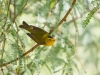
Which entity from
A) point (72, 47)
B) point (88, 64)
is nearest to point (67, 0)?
point (72, 47)

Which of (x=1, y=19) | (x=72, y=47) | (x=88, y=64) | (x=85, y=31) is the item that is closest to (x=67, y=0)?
(x=72, y=47)

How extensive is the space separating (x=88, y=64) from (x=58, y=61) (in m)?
2.01

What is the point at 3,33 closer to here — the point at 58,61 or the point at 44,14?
the point at 58,61

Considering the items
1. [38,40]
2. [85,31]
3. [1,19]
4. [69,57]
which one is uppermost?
[1,19]

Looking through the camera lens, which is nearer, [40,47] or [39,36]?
[39,36]

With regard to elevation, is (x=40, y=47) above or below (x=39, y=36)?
below

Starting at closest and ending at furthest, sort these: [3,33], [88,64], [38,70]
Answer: [3,33]
[38,70]
[88,64]

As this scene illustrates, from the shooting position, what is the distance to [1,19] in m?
1.34

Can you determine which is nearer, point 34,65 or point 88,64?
point 34,65

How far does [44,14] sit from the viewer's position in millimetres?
1775

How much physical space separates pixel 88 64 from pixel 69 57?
1.97 m

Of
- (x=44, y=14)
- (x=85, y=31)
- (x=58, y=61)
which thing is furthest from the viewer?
(x=85, y=31)

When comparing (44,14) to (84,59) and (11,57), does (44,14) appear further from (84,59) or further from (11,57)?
(84,59)

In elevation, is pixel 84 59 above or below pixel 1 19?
below
